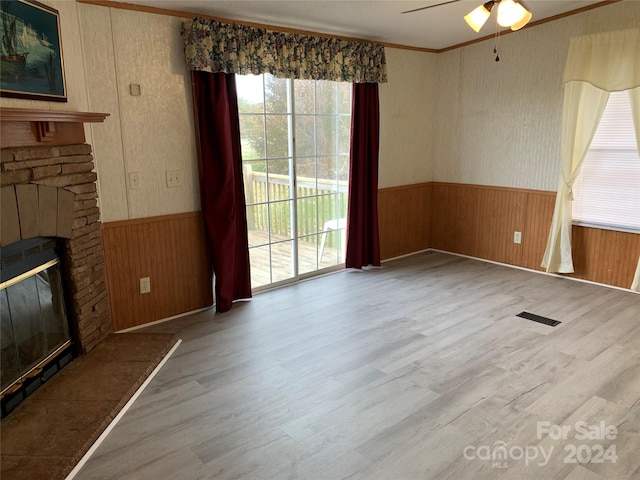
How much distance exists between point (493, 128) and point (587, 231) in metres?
1.41

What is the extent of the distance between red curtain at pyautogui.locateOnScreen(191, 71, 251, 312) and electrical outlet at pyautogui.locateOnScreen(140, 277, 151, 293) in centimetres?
52

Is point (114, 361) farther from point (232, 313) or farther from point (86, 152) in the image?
point (86, 152)

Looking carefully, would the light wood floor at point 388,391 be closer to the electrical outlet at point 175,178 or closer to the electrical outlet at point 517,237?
the electrical outlet at point 517,237

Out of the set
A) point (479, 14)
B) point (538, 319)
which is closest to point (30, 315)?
point (479, 14)

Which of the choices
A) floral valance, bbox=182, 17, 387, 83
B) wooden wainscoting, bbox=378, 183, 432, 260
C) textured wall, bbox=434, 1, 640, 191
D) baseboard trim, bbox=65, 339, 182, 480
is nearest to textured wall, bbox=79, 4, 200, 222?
floral valance, bbox=182, 17, 387, 83

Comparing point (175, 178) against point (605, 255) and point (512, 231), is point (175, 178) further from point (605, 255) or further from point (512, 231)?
point (605, 255)

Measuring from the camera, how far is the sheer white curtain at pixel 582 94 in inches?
151

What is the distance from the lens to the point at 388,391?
2648mm

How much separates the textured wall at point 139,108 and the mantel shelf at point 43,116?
389mm

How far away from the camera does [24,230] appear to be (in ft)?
8.09

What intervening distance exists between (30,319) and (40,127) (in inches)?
41.3

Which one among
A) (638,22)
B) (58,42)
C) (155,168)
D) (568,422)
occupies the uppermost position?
→ (638,22)

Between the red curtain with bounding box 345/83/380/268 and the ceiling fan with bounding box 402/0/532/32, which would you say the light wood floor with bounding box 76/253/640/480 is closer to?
the red curtain with bounding box 345/83/380/268

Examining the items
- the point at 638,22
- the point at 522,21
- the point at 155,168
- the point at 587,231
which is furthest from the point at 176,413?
the point at 638,22
